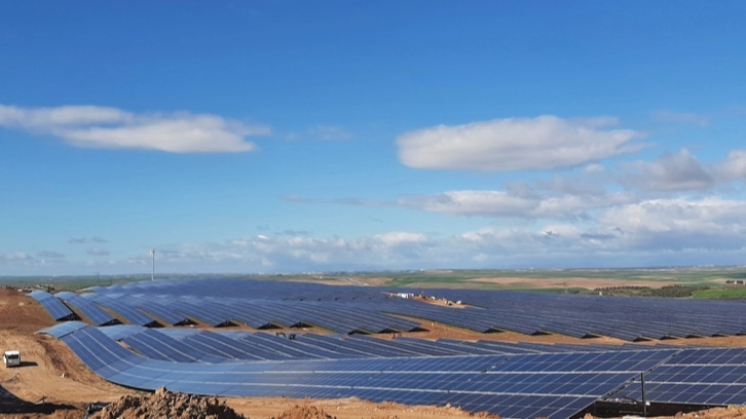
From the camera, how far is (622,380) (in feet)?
62.4

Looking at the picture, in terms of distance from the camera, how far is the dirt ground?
20.2 metres

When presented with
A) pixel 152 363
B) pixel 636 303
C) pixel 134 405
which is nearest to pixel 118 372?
pixel 152 363

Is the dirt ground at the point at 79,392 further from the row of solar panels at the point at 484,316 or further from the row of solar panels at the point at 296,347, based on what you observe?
the row of solar panels at the point at 296,347

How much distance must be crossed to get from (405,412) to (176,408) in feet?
27.4

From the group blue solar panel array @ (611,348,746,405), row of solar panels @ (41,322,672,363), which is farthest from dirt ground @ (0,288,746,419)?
row of solar panels @ (41,322,672,363)

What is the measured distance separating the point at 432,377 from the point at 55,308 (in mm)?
56325

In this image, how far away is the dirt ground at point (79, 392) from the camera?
66.1ft

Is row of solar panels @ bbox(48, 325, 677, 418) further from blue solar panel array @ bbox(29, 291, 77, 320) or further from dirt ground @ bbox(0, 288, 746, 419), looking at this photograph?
blue solar panel array @ bbox(29, 291, 77, 320)

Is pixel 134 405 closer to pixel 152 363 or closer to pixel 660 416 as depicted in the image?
pixel 660 416

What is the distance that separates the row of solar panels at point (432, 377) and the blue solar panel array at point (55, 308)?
2957 cm

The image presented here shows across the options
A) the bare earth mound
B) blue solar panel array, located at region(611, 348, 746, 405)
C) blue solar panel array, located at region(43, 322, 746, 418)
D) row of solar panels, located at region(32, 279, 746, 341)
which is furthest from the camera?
row of solar panels, located at region(32, 279, 746, 341)

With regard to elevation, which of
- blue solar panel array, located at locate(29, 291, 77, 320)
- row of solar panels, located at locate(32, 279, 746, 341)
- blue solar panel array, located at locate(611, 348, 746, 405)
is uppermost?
blue solar panel array, located at locate(611, 348, 746, 405)

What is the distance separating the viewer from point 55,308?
65.8 meters

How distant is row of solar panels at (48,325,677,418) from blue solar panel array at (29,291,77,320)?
97.0 ft
